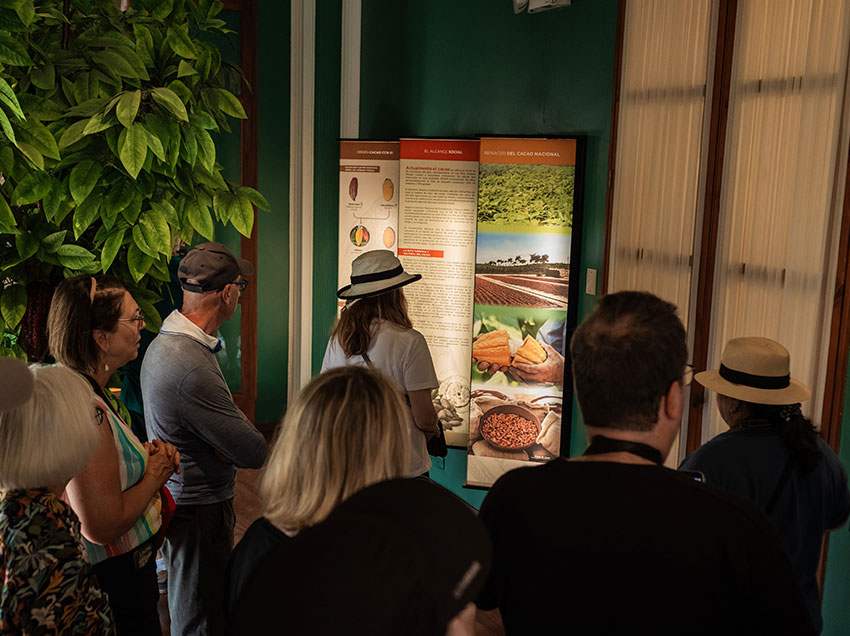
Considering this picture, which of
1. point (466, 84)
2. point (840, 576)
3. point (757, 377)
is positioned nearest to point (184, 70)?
point (757, 377)

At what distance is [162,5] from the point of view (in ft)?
9.17

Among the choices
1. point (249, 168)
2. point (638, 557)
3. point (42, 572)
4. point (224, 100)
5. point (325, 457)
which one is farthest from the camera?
point (249, 168)

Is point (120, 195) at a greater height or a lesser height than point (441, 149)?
lesser

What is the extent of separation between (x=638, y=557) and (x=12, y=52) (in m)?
1.94

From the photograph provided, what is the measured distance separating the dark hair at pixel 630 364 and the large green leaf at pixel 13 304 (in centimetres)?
176

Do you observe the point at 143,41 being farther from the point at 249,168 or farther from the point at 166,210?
the point at 249,168

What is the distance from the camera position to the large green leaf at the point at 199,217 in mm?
2738

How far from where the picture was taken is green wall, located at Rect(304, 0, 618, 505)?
4.25 meters

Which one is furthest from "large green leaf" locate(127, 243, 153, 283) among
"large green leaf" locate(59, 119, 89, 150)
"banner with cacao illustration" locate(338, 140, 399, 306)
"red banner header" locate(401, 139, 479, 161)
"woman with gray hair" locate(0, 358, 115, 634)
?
"banner with cacao illustration" locate(338, 140, 399, 306)

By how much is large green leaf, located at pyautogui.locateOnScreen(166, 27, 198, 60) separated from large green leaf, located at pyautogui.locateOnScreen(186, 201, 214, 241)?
42cm

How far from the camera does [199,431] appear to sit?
2.72 meters

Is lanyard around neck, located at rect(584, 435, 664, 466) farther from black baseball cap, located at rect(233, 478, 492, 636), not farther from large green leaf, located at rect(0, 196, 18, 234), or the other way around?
large green leaf, located at rect(0, 196, 18, 234)

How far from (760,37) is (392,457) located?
2326 mm

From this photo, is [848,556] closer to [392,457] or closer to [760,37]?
[760,37]
